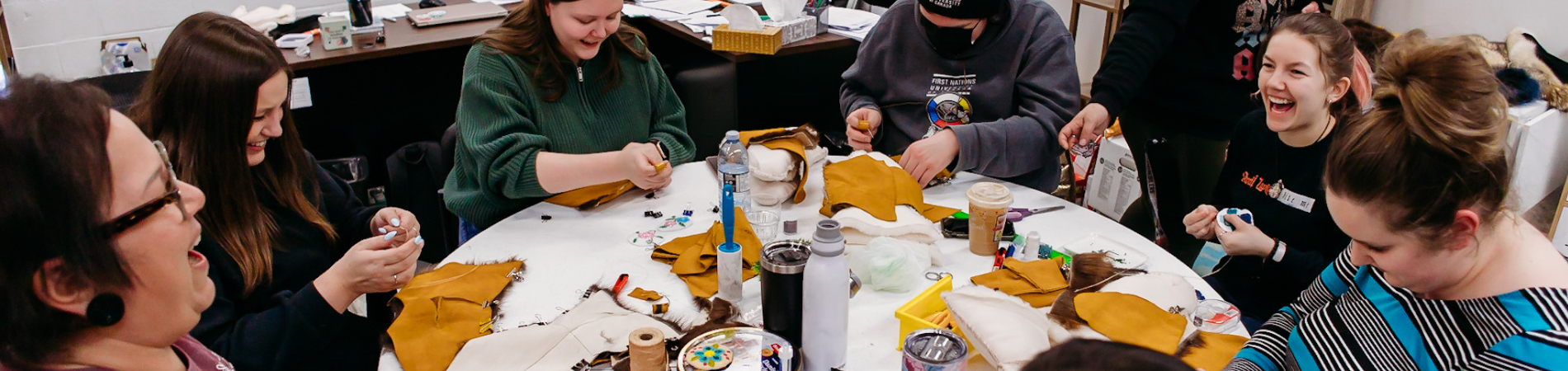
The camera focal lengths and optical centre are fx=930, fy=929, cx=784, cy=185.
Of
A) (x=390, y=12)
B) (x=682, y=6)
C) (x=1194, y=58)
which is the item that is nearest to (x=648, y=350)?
(x=1194, y=58)

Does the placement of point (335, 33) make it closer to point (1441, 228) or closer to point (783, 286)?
point (783, 286)

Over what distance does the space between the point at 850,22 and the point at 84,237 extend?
124 inches

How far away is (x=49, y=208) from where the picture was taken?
0.86 metres

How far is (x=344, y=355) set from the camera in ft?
5.40

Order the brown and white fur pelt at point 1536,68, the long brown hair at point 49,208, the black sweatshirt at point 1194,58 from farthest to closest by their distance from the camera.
Answer: the brown and white fur pelt at point 1536,68
the black sweatshirt at point 1194,58
the long brown hair at point 49,208

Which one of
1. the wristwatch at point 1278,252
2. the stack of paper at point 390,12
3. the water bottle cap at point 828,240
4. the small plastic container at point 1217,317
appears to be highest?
the water bottle cap at point 828,240

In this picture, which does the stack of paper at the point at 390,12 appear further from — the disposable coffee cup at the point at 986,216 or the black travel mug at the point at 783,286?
the black travel mug at the point at 783,286

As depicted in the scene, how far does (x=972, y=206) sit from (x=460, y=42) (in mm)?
2373

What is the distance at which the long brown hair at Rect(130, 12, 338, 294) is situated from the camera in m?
1.54

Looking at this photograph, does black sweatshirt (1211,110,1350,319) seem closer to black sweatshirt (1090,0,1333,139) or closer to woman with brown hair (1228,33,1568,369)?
black sweatshirt (1090,0,1333,139)

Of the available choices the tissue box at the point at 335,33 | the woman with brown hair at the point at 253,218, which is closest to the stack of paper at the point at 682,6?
the tissue box at the point at 335,33

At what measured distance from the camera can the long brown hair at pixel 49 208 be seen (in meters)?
0.85

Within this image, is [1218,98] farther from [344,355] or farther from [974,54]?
[344,355]

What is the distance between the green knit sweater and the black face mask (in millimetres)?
663
